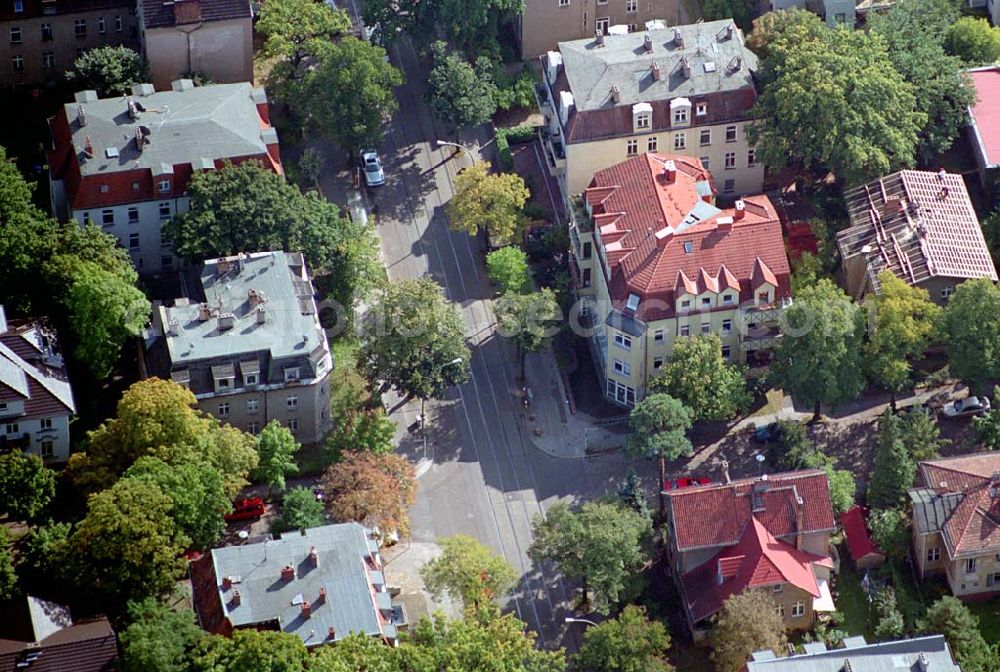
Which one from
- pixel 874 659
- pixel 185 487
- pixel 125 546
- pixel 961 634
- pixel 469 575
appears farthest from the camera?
pixel 185 487

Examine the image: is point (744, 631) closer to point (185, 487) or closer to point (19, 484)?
point (185, 487)

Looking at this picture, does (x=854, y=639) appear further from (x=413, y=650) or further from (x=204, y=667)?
(x=204, y=667)

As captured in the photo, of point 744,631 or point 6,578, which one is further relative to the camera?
point 744,631

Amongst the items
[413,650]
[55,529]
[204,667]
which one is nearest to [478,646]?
[413,650]

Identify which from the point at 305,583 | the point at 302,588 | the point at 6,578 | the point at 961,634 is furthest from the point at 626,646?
the point at 6,578

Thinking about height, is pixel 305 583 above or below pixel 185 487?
below

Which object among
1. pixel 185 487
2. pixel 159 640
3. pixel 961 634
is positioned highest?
pixel 185 487
